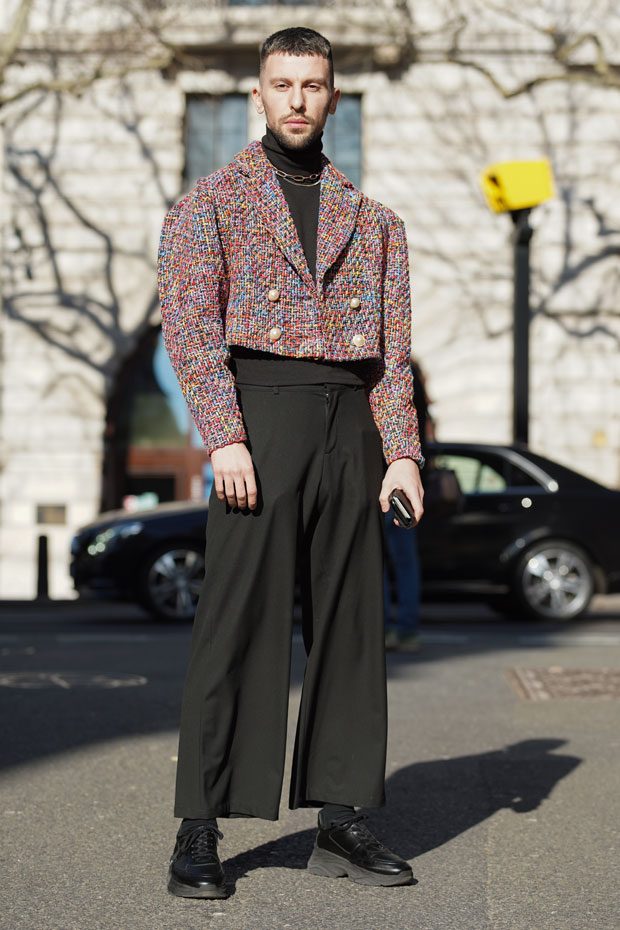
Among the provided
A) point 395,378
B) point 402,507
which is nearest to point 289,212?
point 395,378

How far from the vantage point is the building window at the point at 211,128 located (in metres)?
22.1

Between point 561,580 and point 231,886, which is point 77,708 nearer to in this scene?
point 231,886

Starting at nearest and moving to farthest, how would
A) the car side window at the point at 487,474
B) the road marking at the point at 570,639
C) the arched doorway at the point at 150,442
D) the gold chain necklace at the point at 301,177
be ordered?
the gold chain necklace at the point at 301,177 → the road marking at the point at 570,639 → the car side window at the point at 487,474 → the arched doorway at the point at 150,442

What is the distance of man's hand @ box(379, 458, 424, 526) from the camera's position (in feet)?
12.6

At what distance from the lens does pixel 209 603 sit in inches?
148

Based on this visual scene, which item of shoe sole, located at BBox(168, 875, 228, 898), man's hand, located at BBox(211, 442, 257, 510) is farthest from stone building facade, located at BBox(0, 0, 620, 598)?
shoe sole, located at BBox(168, 875, 228, 898)

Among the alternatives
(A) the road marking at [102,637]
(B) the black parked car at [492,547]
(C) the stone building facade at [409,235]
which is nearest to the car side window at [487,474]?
(B) the black parked car at [492,547]

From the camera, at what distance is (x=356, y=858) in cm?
377

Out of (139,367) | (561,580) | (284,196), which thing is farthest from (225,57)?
(284,196)

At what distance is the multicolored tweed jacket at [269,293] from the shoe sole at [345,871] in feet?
3.21

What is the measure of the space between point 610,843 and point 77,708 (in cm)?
309

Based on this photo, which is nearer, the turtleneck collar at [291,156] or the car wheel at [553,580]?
the turtleneck collar at [291,156]

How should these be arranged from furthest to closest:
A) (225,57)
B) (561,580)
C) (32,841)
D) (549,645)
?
(225,57)
(561,580)
(549,645)
(32,841)

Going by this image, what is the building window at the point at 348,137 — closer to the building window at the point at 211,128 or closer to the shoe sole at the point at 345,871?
the building window at the point at 211,128
